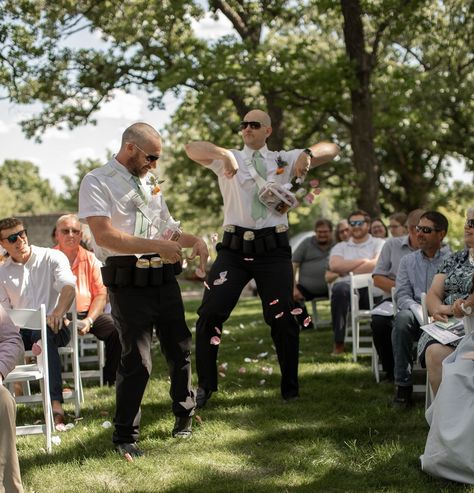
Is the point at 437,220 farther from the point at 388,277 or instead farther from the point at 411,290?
the point at 388,277

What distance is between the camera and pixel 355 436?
18.4 ft

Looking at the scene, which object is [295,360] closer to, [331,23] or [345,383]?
[345,383]

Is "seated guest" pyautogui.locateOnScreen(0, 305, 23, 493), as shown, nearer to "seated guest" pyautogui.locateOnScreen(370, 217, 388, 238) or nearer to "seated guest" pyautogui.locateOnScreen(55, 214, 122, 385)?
"seated guest" pyautogui.locateOnScreen(55, 214, 122, 385)

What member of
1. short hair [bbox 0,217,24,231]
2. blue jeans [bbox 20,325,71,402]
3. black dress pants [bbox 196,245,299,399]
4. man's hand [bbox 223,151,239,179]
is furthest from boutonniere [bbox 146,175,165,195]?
blue jeans [bbox 20,325,71,402]

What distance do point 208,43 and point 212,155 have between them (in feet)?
36.2

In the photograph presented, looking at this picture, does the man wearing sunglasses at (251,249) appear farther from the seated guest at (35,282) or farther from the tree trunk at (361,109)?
the tree trunk at (361,109)

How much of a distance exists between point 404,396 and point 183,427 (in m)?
1.87

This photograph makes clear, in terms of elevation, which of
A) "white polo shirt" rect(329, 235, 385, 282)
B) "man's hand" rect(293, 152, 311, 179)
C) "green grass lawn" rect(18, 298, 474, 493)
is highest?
"man's hand" rect(293, 152, 311, 179)

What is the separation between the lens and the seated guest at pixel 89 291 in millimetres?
7809

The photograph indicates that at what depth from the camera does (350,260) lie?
9711 millimetres

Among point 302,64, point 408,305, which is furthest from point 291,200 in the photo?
point 302,64

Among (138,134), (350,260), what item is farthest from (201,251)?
(350,260)

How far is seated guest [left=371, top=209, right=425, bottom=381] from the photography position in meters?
7.27

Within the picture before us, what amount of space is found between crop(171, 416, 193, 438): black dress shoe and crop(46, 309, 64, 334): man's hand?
143 cm
